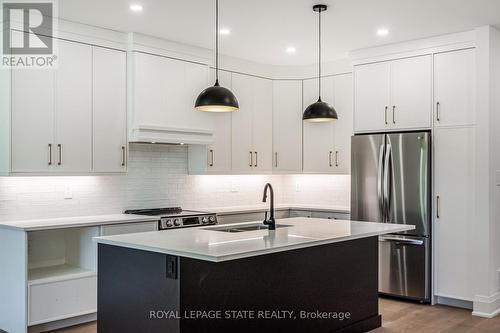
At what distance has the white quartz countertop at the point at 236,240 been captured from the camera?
297 centimetres

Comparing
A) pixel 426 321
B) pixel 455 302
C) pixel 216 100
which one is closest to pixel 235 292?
pixel 216 100

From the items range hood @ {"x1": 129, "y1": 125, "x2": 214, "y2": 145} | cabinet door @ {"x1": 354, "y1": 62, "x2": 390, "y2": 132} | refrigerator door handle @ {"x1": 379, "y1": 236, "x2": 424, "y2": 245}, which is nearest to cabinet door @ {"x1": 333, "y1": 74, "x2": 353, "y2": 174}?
cabinet door @ {"x1": 354, "y1": 62, "x2": 390, "y2": 132}

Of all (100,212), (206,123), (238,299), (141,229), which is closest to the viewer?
(238,299)

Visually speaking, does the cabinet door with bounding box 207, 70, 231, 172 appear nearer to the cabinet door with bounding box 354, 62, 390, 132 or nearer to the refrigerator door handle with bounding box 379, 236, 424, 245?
Answer: the cabinet door with bounding box 354, 62, 390, 132

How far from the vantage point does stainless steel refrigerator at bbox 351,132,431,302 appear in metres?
5.35

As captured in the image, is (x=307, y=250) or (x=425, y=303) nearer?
(x=307, y=250)

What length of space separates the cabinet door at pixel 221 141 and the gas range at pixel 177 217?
66 cm

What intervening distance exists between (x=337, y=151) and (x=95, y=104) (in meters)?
2.95

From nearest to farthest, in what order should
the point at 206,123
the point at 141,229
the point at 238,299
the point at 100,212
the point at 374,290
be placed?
the point at 238,299, the point at 374,290, the point at 141,229, the point at 100,212, the point at 206,123

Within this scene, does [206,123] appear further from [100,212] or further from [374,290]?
[374,290]

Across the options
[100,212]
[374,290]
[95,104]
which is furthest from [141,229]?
[374,290]

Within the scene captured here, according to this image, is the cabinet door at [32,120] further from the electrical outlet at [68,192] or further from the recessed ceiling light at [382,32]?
the recessed ceiling light at [382,32]

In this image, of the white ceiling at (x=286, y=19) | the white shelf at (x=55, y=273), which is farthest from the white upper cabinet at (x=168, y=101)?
the white shelf at (x=55, y=273)

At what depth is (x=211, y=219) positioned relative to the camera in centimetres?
561
